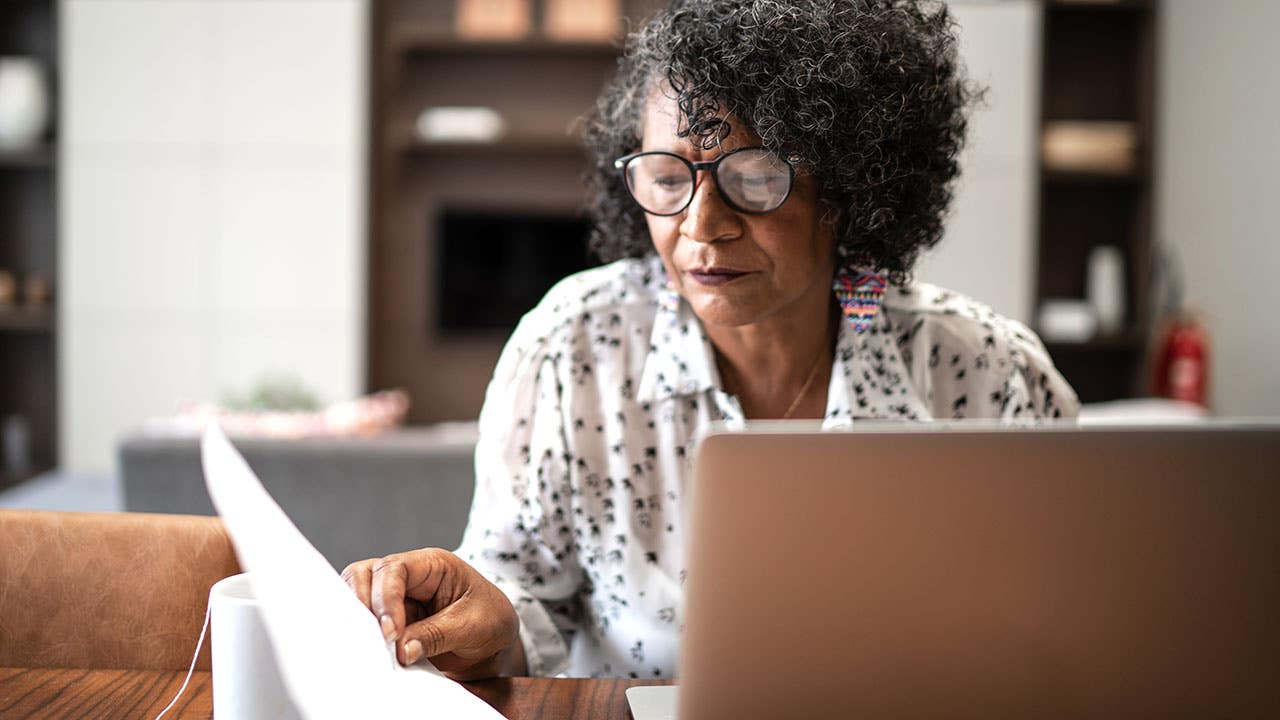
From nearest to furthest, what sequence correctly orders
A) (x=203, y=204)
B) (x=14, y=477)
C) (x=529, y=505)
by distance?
(x=529, y=505) < (x=14, y=477) < (x=203, y=204)

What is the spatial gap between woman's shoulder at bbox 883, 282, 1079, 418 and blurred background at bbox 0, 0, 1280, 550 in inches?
121

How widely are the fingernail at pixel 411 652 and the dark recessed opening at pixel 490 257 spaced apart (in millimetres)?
3892

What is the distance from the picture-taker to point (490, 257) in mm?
4617

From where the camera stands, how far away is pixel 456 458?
1863 mm

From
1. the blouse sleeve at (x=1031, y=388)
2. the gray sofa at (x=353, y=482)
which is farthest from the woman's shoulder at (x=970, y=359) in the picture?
the gray sofa at (x=353, y=482)

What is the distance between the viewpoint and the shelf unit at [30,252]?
14.8 ft

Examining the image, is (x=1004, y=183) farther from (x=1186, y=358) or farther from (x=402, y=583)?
(x=402, y=583)

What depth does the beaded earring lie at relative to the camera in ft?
3.85

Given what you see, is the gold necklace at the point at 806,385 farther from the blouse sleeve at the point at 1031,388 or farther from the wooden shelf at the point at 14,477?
the wooden shelf at the point at 14,477

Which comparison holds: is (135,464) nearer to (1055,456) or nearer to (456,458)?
(456,458)

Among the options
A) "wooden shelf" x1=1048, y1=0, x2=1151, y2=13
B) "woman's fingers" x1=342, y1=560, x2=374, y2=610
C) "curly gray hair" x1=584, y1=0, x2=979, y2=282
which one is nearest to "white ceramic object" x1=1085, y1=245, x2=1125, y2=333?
"wooden shelf" x1=1048, y1=0, x2=1151, y2=13

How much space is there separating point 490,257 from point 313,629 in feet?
13.2

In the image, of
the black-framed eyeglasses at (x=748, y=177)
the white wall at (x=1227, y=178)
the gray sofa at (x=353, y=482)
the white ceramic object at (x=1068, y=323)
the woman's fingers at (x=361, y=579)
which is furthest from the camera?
the white ceramic object at (x=1068, y=323)

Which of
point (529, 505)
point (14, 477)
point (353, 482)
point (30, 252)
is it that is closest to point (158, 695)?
point (529, 505)
